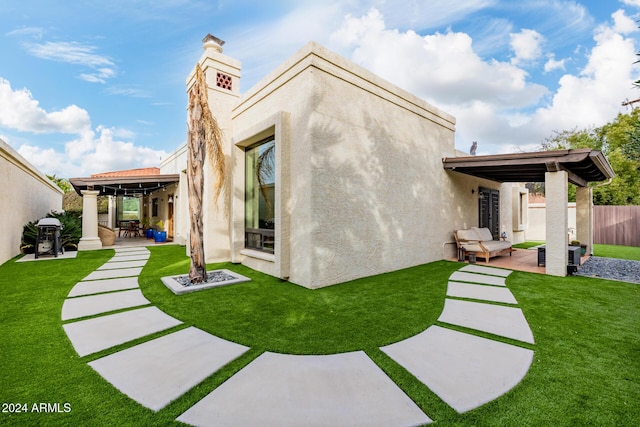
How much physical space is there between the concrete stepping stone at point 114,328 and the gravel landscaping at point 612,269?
9226mm

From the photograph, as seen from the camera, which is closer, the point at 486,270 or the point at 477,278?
the point at 477,278

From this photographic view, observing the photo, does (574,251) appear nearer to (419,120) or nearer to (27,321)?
(419,120)

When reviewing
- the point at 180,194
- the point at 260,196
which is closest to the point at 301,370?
the point at 260,196

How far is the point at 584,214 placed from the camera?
991 centimetres

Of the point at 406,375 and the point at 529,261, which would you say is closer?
the point at 406,375

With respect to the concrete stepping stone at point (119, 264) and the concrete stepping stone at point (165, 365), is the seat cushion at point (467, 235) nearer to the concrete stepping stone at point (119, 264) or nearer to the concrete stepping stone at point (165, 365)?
the concrete stepping stone at point (165, 365)

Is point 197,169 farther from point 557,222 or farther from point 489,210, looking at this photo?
point 489,210

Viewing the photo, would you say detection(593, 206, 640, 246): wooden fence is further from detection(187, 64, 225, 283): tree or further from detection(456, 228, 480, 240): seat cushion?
detection(187, 64, 225, 283): tree

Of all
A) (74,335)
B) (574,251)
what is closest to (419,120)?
(574,251)

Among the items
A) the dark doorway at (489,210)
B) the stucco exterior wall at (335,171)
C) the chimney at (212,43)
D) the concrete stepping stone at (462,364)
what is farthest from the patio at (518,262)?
the chimney at (212,43)

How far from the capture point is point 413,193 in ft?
25.6

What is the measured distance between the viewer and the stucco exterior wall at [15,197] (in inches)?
324

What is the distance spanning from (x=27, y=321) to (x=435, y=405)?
5.06 metres

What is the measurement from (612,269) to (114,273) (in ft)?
43.4
